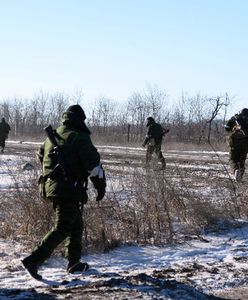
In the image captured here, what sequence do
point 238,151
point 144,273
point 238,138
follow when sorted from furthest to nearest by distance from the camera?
point 238,151
point 238,138
point 144,273

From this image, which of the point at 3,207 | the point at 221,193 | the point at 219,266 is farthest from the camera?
the point at 221,193

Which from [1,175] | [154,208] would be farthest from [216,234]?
[1,175]

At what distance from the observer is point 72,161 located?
578 centimetres

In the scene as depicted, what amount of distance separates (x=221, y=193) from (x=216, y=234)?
5.33ft

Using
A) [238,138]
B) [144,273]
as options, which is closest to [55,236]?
[144,273]

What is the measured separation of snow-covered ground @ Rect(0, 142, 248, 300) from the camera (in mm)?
5254

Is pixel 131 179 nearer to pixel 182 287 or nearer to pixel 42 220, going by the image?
pixel 42 220

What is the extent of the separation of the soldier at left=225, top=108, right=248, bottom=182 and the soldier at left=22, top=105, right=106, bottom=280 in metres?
7.17

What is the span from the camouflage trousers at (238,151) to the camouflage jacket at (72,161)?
7.49m

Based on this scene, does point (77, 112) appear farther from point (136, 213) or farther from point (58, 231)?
point (136, 213)

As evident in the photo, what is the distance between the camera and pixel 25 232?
747cm

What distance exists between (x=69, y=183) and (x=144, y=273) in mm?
1293

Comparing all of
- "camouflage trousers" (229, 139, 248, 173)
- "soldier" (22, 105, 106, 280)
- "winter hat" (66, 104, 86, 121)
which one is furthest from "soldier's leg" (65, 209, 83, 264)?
"camouflage trousers" (229, 139, 248, 173)

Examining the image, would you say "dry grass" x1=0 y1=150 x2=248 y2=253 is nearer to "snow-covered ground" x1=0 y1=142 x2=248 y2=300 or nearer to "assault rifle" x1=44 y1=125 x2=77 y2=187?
"snow-covered ground" x1=0 y1=142 x2=248 y2=300
